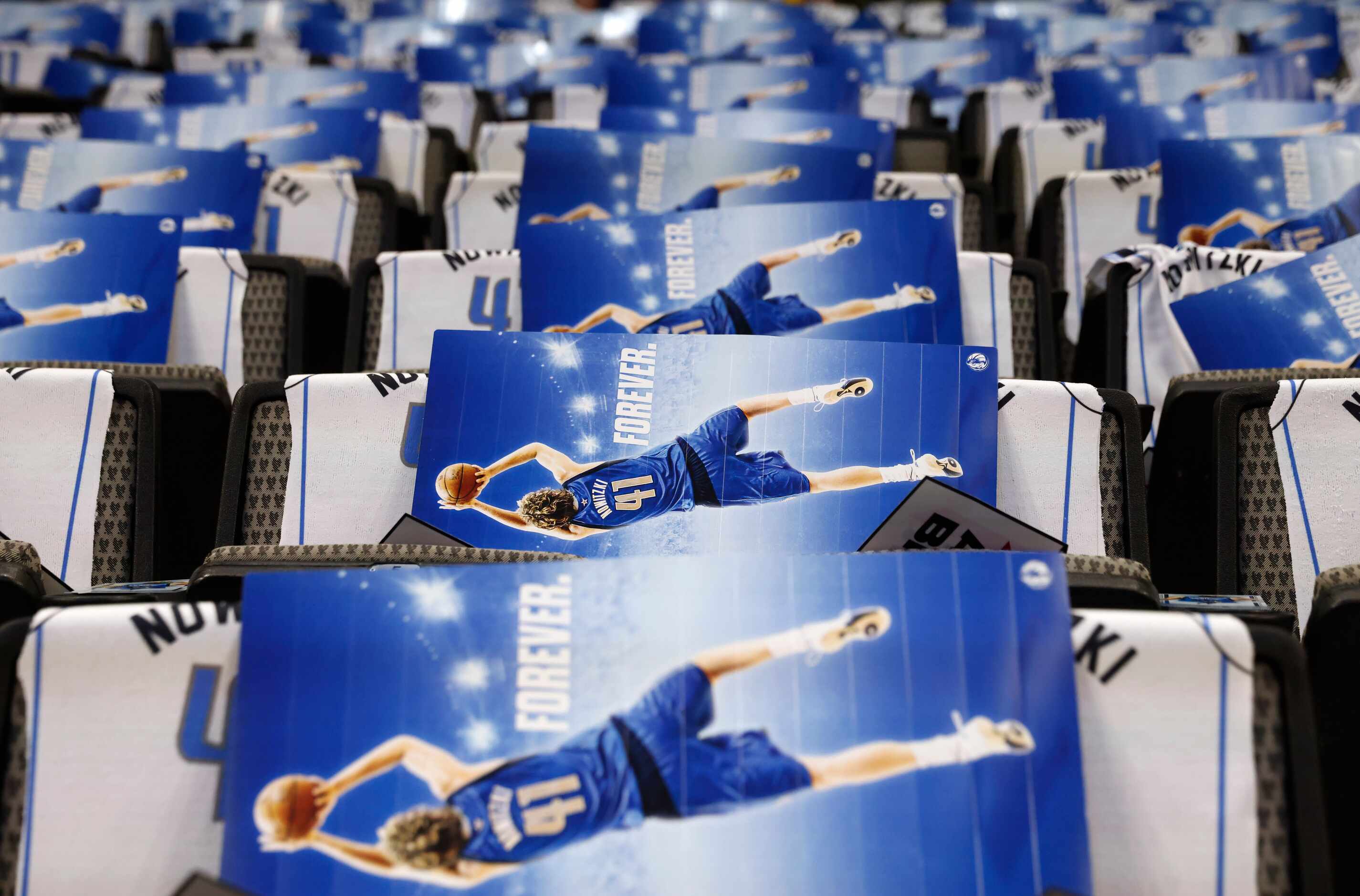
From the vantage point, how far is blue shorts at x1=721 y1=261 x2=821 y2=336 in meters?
1.45

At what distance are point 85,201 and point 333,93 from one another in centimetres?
94

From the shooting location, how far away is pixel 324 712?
0.77 metres

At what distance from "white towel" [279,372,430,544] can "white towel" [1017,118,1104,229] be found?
1.53 meters

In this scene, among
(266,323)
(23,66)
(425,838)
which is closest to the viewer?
(425,838)

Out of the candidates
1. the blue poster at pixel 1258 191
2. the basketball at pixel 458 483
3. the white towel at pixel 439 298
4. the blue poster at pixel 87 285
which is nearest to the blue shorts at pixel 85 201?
the blue poster at pixel 87 285

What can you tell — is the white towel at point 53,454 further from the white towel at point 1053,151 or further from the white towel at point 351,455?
the white towel at point 1053,151

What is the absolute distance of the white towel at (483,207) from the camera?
196 centimetres

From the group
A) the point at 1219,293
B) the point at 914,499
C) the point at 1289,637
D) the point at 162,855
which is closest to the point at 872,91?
the point at 1219,293

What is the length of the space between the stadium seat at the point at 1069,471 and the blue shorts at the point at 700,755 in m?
0.48

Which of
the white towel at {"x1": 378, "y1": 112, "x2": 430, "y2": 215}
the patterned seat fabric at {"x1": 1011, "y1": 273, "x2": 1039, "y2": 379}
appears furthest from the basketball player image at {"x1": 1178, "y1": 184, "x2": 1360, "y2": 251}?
the white towel at {"x1": 378, "y1": 112, "x2": 430, "y2": 215}

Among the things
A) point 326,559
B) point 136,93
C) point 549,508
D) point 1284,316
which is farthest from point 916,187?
point 136,93

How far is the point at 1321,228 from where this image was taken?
5.97ft

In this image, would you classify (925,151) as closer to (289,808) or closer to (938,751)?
(938,751)

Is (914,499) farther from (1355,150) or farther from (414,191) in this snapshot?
(414,191)
